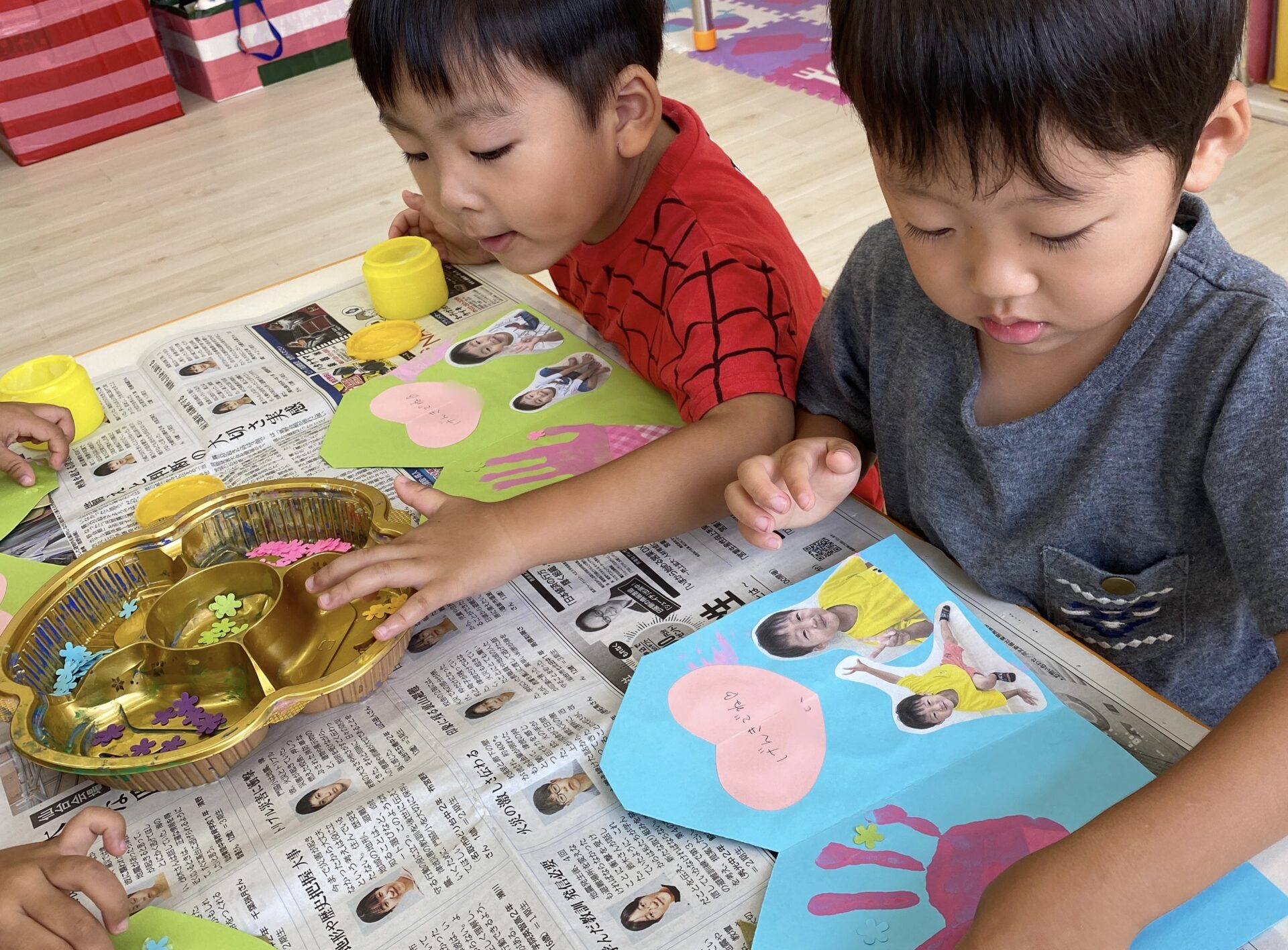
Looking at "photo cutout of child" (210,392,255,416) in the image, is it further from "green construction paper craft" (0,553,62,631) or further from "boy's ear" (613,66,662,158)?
"boy's ear" (613,66,662,158)

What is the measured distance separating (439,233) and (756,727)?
717mm

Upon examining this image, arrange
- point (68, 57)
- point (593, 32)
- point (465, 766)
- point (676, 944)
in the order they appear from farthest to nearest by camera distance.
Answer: point (68, 57), point (593, 32), point (465, 766), point (676, 944)

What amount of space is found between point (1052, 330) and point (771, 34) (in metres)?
2.54

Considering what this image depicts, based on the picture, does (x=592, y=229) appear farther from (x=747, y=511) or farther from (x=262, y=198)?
(x=262, y=198)

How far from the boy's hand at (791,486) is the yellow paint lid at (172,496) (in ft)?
1.33

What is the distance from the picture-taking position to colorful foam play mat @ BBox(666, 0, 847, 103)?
2615 mm

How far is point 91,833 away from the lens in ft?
1.83

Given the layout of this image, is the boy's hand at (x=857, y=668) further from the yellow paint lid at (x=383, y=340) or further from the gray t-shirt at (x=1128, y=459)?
the yellow paint lid at (x=383, y=340)

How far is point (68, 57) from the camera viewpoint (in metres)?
2.64

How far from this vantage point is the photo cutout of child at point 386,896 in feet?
1.74

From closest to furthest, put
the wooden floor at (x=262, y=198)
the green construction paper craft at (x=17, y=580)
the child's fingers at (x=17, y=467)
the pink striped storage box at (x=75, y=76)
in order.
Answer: the green construction paper craft at (x=17, y=580) < the child's fingers at (x=17, y=467) < the wooden floor at (x=262, y=198) < the pink striped storage box at (x=75, y=76)

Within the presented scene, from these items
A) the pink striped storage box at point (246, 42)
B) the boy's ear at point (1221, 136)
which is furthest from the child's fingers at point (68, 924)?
the pink striped storage box at point (246, 42)

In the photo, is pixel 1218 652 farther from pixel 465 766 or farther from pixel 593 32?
pixel 593 32

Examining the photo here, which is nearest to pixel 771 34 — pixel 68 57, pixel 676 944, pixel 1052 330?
pixel 68 57
